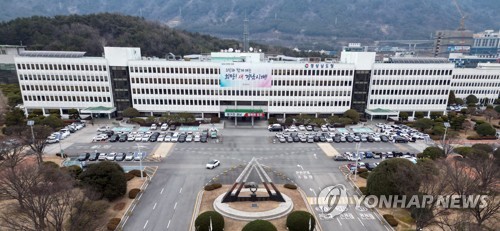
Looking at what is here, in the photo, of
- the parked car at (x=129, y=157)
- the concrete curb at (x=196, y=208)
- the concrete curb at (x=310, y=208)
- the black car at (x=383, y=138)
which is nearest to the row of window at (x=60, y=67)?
the parked car at (x=129, y=157)

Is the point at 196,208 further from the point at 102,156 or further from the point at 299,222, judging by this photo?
the point at 102,156

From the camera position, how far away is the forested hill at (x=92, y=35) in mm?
136250

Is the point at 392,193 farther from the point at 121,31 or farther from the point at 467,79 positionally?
the point at 121,31

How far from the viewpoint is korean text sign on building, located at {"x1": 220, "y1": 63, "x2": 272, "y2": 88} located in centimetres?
8188

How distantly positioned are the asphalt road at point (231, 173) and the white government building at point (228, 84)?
13.5 meters

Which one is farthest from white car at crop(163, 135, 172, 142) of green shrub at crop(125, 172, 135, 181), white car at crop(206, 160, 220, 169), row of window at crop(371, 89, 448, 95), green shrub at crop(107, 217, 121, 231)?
row of window at crop(371, 89, 448, 95)

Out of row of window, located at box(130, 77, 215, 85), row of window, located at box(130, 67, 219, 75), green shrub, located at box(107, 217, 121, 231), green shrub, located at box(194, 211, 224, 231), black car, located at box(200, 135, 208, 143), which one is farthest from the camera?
row of window, located at box(130, 77, 215, 85)

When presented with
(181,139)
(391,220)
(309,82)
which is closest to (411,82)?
(309,82)

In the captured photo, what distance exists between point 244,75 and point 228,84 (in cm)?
520

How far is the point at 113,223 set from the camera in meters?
36.1

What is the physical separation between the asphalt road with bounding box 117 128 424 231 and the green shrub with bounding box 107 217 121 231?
1456mm

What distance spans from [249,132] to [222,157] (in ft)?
59.8

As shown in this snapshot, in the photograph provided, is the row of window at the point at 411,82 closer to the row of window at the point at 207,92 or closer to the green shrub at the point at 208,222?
the row of window at the point at 207,92

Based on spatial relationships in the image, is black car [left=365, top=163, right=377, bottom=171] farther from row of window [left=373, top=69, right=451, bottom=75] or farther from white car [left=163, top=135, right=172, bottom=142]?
white car [left=163, top=135, right=172, bottom=142]
